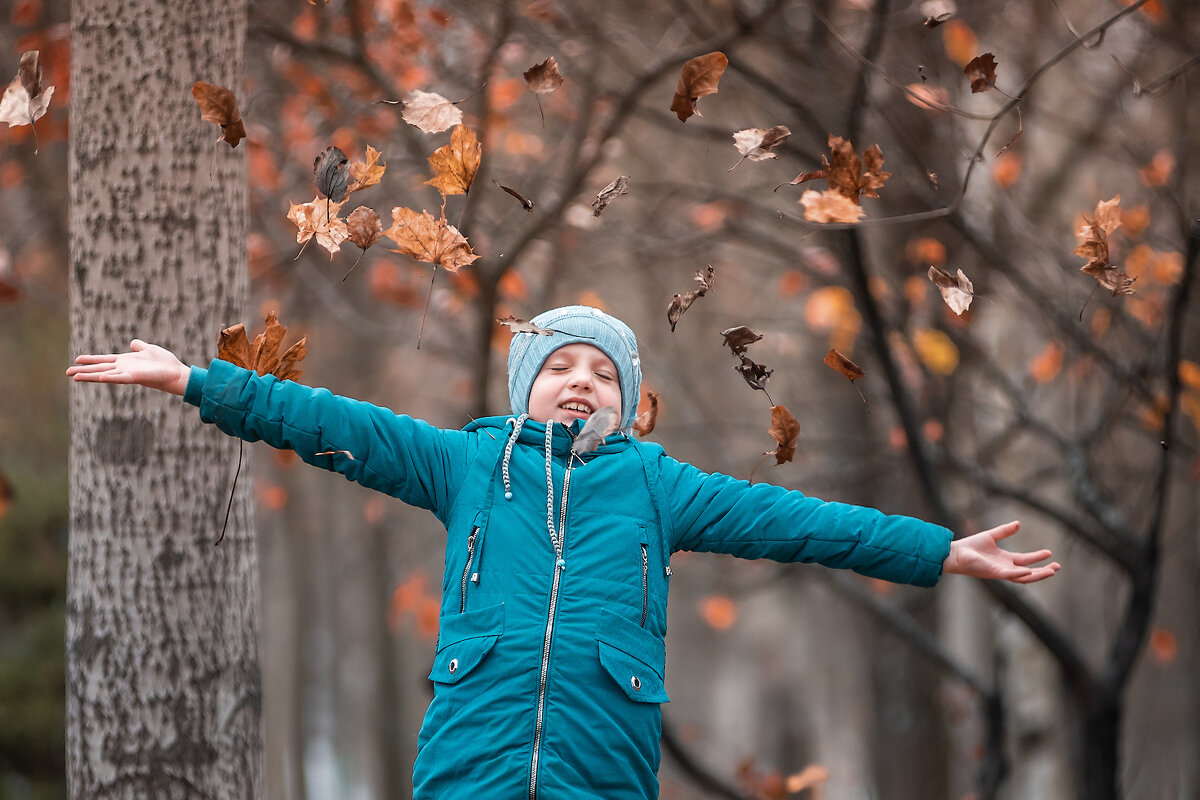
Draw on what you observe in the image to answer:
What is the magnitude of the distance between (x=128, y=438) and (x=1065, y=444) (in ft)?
12.8

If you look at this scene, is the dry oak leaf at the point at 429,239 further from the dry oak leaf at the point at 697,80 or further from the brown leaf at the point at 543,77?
the dry oak leaf at the point at 697,80

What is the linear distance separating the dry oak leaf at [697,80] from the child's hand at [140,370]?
1384mm

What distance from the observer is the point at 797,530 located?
2502mm

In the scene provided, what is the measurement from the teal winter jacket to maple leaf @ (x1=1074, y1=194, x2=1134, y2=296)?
86 cm

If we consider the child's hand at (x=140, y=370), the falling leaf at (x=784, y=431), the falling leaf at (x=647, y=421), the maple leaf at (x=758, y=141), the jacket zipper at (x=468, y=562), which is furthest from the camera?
the falling leaf at (x=647, y=421)

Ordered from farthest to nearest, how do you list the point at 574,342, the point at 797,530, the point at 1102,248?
the point at 1102,248
the point at 574,342
the point at 797,530

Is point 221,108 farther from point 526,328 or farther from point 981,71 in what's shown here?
point 981,71

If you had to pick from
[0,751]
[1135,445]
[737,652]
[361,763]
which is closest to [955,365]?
[1135,445]

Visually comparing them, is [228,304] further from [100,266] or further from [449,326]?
[449,326]

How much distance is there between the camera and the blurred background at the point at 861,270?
4371mm

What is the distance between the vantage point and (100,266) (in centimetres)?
267

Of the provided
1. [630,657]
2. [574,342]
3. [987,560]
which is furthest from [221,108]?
[987,560]

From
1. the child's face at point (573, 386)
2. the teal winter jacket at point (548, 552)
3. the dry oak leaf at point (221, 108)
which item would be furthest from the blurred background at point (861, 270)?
the child's face at point (573, 386)

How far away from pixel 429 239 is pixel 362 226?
0.16 m
